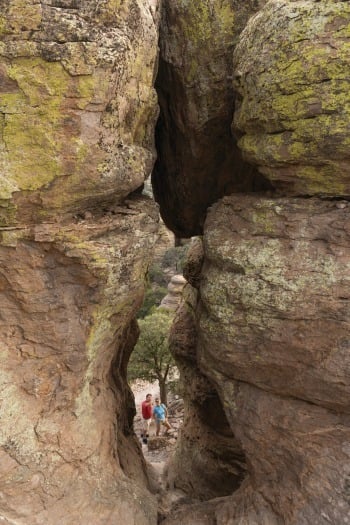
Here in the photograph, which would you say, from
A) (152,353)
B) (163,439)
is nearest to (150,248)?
(163,439)

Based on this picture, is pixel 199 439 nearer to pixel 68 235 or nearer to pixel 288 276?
pixel 288 276

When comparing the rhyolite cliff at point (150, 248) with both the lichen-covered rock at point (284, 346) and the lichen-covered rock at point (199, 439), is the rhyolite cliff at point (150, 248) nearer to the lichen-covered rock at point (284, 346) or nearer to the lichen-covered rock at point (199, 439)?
the lichen-covered rock at point (284, 346)

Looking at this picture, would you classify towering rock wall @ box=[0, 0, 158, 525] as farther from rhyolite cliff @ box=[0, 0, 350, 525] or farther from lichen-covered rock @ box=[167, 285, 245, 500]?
lichen-covered rock @ box=[167, 285, 245, 500]

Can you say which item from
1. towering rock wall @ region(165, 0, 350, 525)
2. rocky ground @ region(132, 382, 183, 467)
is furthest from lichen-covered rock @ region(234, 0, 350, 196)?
rocky ground @ region(132, 382, 183, 467)

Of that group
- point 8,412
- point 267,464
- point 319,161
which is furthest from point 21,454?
point 319,161

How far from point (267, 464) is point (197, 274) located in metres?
5.02

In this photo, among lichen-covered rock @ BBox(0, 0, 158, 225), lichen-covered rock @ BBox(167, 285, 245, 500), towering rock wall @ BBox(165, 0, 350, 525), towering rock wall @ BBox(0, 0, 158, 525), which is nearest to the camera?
lichen-covered rock @ BBox(0, 0, 158, 225)

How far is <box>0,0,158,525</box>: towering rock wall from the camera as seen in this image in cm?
583

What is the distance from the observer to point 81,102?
6.03m

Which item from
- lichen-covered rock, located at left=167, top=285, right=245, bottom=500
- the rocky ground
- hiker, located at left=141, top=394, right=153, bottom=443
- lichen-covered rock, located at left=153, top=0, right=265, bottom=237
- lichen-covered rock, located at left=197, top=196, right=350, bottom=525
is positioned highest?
lichen-covered rock, located at left=153, top=0, right=265, bottom=237

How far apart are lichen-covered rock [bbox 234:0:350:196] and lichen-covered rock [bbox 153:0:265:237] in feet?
3.82

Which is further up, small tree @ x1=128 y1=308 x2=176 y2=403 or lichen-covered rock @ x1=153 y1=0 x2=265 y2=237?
lichen-covered rock @ x1=153 y1=0 x2=265 y2=237

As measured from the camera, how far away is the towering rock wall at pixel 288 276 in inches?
237

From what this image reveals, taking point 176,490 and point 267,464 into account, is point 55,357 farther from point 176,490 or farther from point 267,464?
point 176,490
